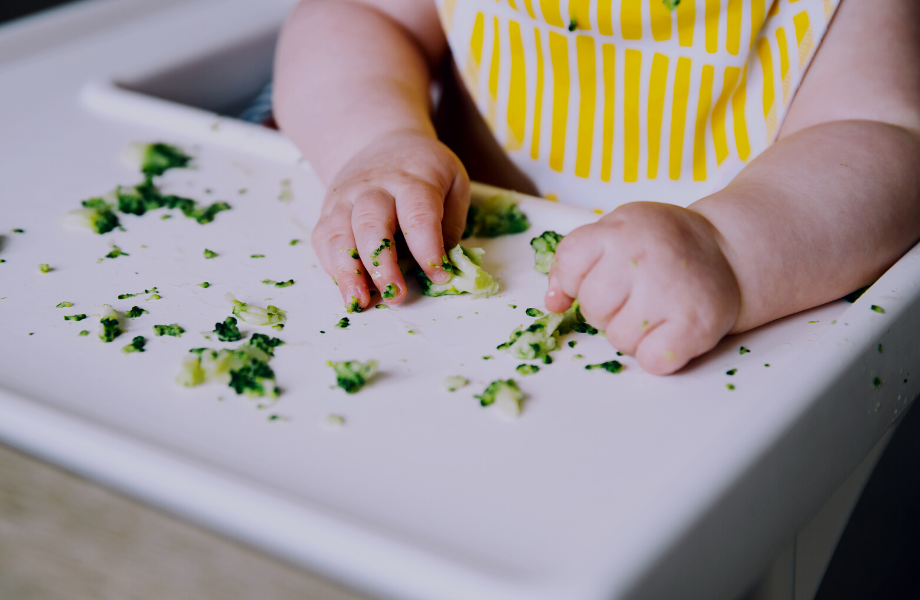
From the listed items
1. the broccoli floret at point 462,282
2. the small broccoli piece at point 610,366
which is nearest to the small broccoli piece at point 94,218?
the broccoli floret at point 462,282

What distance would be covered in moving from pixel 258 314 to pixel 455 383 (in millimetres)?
133

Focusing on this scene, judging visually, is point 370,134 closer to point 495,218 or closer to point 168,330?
point 495,218

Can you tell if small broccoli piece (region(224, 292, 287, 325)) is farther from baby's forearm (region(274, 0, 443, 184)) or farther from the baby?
baby's forearm (region(274, 0, 443, 184))

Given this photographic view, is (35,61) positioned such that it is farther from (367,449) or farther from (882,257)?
(882,257)

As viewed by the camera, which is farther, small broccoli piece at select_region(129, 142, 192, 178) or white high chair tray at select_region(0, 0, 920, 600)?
small broccoli piece at select_region(129, 142, 192, 178)

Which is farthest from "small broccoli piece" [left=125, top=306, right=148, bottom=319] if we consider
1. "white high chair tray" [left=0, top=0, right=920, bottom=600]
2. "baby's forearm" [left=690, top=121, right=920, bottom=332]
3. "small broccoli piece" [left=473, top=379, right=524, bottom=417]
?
"baby's forearm" [left=690, top=121, right=920, bottom=332]

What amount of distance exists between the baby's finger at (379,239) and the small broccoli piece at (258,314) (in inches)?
2.4

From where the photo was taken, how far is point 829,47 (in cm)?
61

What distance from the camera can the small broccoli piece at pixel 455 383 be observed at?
1.37 ft

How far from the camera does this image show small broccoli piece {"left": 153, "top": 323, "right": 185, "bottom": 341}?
0.46 m

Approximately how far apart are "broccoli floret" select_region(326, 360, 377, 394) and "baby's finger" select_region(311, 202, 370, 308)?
7 centimetres

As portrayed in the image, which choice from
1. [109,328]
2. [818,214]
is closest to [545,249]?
[818,214]

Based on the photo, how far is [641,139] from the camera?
735 millimetres

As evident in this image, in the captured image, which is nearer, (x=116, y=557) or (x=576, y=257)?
(x=116, y=557)
